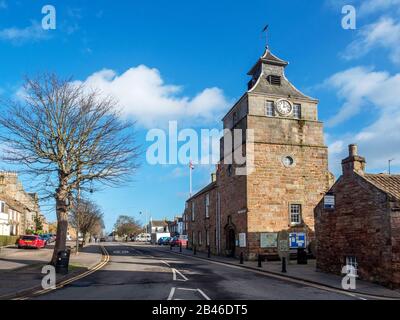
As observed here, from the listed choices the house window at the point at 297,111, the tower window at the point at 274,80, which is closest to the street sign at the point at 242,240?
the house window at the point at 297,111

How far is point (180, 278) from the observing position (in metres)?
18.3

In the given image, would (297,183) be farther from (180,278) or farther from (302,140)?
(180,278)

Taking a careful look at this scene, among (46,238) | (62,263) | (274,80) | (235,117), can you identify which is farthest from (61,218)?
(46,238)

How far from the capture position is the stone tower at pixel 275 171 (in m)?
31.1

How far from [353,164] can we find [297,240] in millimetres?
13455

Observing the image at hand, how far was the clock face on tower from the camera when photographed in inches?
1324

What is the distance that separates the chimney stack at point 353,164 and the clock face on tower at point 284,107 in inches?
548

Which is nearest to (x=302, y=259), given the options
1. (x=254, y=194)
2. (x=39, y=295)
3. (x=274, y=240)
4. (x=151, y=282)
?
(x=274, y=240)

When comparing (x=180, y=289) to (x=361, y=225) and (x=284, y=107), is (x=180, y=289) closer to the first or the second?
(x=361, y=225)

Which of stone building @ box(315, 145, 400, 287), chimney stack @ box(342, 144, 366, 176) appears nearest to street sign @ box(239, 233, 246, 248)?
stone building @ box(315, 145, 400, 287)

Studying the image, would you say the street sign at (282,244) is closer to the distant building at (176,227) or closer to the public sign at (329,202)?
the public sign at (329,202)

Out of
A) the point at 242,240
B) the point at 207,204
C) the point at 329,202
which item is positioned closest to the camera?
the point at 329,202

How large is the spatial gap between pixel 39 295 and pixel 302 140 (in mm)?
25099

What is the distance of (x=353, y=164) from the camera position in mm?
19406
